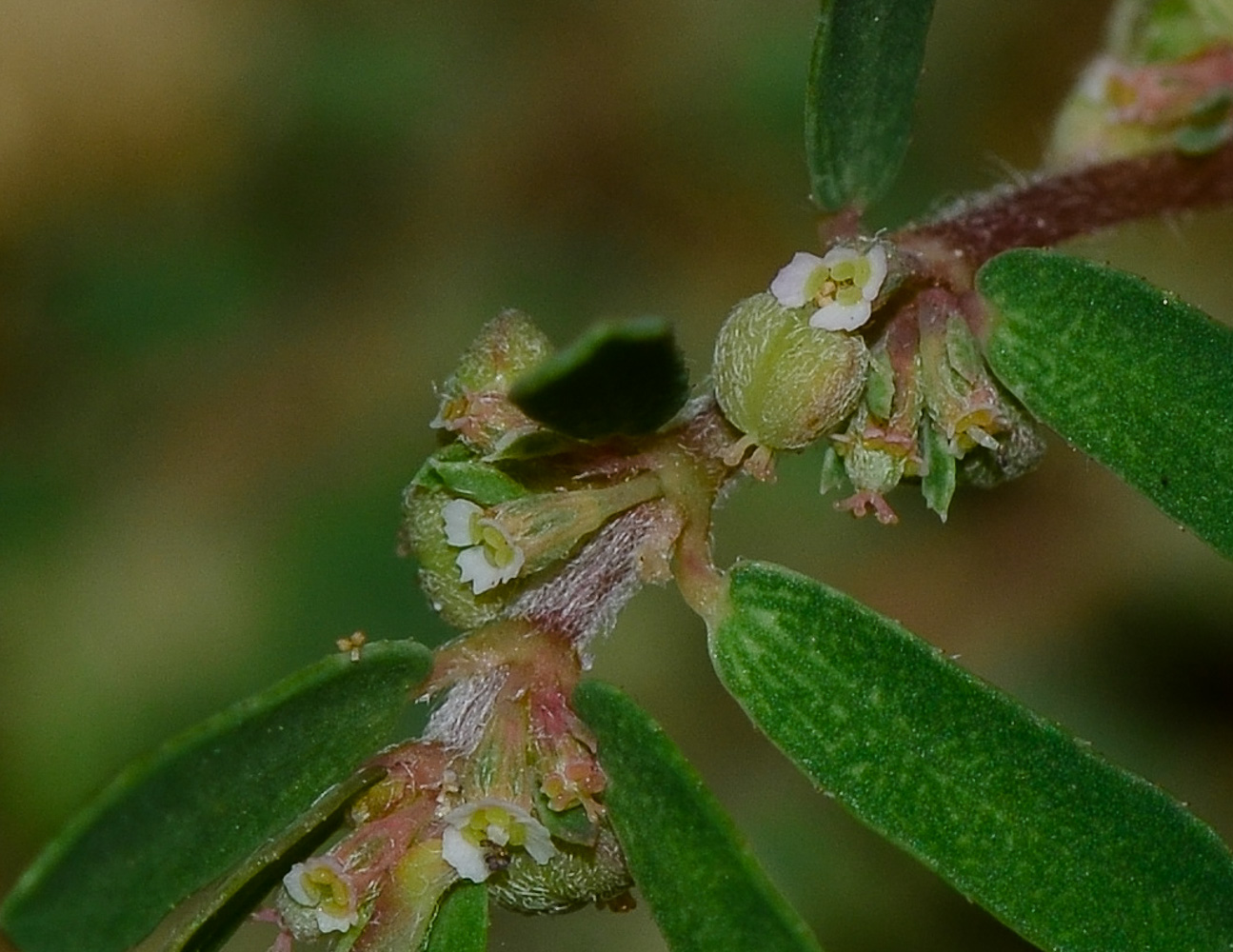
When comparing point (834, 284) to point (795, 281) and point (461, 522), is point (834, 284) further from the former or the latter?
point (461, 522)

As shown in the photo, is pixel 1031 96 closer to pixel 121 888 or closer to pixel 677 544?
pixel 677 544

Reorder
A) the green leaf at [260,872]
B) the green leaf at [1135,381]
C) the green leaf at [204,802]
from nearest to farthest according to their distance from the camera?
the green leaf at [204,802]
the green leaf at [260,872]
the green leaf at [1135,381]

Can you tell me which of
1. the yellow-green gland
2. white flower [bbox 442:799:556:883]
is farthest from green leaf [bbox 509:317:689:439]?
white flower [bbox 442:799:556:883]

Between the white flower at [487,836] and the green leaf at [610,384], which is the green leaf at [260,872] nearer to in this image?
the white flower at [487,836]

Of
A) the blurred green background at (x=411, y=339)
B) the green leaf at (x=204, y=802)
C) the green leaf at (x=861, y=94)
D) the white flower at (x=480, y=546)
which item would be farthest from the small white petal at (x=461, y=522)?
the blurred green background at (x=411, y=339)

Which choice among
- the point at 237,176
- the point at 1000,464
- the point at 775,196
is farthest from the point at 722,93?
the point at 1000,464

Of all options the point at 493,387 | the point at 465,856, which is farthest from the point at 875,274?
the point at 465,856
